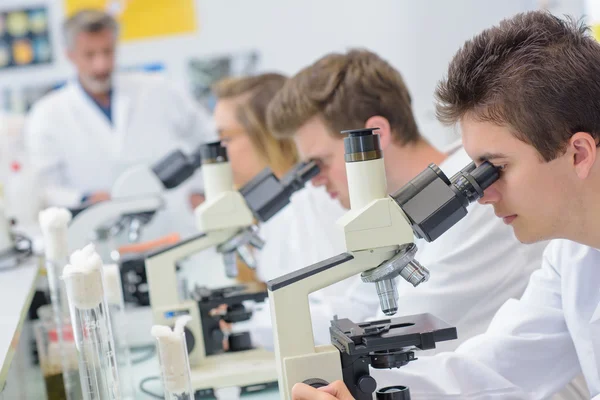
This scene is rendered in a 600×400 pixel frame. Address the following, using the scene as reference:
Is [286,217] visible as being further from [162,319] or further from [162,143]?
[162,143]

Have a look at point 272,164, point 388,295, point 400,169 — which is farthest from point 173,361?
point 272,164

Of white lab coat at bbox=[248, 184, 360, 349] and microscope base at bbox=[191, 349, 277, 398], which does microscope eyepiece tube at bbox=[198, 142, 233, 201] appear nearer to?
microscope base at bbox=[191, 349, 277, 398]

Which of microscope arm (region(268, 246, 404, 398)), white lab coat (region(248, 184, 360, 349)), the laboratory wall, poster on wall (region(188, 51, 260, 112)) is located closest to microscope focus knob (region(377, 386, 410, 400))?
microscope arm (region(268, 246, 404, 398))

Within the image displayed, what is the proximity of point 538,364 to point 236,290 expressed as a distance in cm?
89

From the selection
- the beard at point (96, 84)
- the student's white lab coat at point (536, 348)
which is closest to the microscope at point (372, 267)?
the student's white lab coat at point (536, 348)

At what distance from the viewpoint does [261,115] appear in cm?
330

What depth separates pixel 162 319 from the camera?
2.24 meters

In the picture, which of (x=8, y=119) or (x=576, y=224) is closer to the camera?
(x=576, y=224)

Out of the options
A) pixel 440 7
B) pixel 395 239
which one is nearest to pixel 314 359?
pixel 395 239

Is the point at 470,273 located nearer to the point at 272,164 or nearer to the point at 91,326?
the point at 91,326

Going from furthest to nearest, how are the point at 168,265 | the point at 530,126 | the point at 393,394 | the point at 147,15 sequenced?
the point at 147,15 < the point at 168,265 < the point at 530,126 < the point at 393,394

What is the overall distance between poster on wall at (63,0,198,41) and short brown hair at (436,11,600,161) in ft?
15.4

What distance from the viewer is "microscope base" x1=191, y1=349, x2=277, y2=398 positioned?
2.04m

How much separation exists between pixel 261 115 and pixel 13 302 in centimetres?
143
